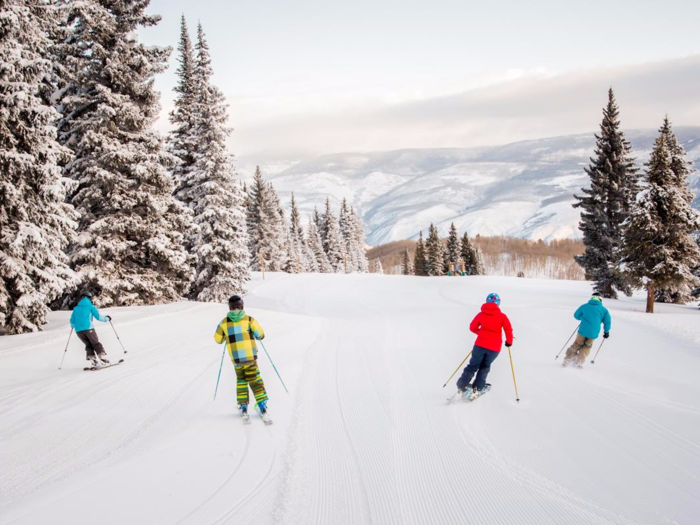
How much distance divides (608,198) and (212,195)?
27.2 m

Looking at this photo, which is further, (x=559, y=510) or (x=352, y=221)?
(x=352, y=221)

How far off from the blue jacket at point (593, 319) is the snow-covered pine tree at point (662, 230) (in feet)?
50.0

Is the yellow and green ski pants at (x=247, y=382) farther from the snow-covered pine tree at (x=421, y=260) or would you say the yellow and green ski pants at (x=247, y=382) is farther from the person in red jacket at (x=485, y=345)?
the snow-covered pine tree at (x=421, y=260)

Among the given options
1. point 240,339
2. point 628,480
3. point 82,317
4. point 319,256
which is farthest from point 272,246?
point 628,480

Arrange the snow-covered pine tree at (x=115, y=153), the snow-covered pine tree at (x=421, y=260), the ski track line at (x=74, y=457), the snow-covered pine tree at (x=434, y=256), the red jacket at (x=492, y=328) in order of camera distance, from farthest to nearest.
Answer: the snow-covered pine tree at (x=421, y=260) < the snow-covered pine tree at (x=434, y=256) < the snow-covered pine tree at (x=115, y=153) < the red jacket at (x=492, y=328) < the ski track line at (x=74, y=457)

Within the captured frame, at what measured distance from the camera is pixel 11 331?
37.4 feet

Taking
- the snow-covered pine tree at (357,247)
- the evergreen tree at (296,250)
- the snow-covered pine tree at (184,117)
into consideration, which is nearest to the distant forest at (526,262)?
the snow-covered pine tree at (357,247)

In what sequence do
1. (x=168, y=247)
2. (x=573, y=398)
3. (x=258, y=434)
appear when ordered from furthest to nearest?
1. (x=168, y=247)
2. (x=573, y=398)
3. (x=258, y=434)

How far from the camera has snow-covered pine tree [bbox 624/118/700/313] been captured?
2005 centimetres

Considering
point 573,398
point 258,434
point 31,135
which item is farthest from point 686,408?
point 31,135

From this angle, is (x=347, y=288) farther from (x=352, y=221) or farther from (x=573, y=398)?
(x=352, y=221)

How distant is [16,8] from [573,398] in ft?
55.9

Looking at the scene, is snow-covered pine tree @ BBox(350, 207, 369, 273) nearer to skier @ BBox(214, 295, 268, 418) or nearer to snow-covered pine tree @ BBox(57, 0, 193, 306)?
→ snow-covered pine tree @ BBox(57, 0, 193, 306)

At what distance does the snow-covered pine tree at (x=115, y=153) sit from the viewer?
1538 centimetres
